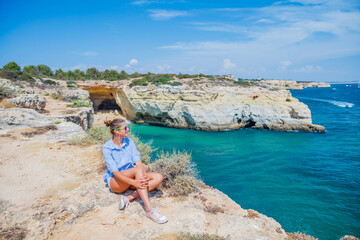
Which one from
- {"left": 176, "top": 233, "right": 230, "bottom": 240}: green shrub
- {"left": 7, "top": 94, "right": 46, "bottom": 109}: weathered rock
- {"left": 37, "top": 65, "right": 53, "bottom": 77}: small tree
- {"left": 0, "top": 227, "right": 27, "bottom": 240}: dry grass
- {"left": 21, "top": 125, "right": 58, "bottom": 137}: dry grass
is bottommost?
{"left": 176, "top": 233, "right": 230, "bottom": 240}: green shrub

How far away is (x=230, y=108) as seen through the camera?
907 inches

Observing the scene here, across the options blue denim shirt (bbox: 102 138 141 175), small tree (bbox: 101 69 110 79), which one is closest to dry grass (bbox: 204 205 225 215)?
blue denim shirt (bbox: 102 138 141 175)

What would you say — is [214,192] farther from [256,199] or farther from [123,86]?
[123,86]

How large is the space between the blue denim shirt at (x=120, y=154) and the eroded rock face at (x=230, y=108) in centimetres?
1957

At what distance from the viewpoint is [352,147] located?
1658cm

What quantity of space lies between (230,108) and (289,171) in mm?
11772

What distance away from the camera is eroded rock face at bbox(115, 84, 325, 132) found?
22.4m

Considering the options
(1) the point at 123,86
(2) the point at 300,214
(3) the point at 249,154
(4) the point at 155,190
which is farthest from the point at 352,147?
(1) the point at 123,86

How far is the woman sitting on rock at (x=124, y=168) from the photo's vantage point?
3402mm

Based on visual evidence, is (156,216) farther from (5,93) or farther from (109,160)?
(5,93)

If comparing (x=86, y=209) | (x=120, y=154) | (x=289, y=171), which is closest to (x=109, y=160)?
(x=120, y=154)

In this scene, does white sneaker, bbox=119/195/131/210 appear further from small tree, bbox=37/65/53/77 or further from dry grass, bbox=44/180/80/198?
small tree, bbox=37/65/53/77

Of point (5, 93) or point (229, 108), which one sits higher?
point (5, 93)

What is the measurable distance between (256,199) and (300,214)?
1753mm
